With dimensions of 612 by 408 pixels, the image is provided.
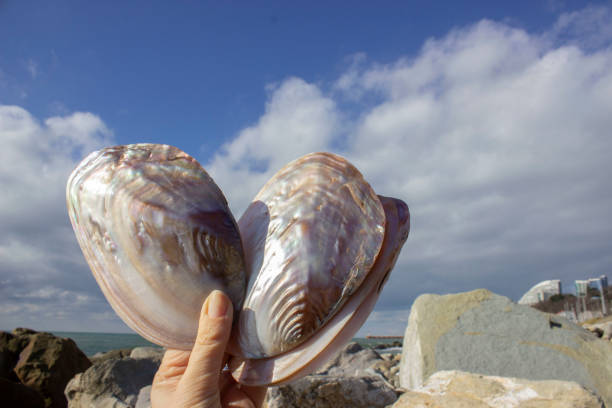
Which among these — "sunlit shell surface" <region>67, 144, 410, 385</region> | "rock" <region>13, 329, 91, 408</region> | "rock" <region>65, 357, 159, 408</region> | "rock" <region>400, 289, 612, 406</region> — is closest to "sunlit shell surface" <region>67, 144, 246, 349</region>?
"sunlit shell surface" <region>67, 144, 410, 385</region>

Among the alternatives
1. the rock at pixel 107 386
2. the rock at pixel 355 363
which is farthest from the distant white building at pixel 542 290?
the rock at pixel 107 386

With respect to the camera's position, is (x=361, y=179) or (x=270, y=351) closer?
(x=270, y=351)

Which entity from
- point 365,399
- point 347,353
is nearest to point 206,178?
point 365,399

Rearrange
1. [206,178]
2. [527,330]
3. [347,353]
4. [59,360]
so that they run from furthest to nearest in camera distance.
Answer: [347,353], [59,360], [527,330], [206,178]

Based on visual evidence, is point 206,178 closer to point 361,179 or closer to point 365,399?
point 361,179

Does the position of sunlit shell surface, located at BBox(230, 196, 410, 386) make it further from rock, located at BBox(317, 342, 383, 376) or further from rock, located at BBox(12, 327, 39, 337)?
rock, located at BBox(12, 327, 39, 337)

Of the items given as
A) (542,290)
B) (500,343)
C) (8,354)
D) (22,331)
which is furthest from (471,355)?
(542,290)

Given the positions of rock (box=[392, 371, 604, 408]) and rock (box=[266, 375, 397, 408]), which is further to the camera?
rock (box=[266, 375, 397, 408])

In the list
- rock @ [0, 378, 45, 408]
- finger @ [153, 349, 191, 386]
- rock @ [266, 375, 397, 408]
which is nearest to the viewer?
finger @ [153, 349, 191, 386]
